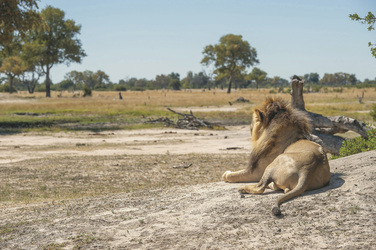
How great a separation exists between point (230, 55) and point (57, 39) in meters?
47.4

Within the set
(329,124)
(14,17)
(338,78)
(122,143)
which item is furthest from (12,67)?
(338,78)

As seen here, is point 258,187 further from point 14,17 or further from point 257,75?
point 257,75

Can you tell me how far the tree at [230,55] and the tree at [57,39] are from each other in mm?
43868

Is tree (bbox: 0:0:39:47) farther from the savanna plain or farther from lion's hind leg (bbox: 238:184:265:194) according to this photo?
lion's hind leg (bbox: 238:184:265:194)

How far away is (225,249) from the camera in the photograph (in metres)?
5.04

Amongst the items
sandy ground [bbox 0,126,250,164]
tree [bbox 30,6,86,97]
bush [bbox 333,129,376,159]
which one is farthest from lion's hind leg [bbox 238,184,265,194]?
tree [bbox 30,6,86,97]

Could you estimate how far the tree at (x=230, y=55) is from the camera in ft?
346

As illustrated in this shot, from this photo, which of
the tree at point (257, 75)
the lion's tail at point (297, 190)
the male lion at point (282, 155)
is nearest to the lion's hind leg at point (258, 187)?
the male lion at point (282, 155)

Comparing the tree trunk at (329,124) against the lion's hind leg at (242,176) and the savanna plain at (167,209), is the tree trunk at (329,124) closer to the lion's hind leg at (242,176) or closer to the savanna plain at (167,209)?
the savanna plain at (167,209)

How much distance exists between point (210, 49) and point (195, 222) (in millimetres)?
105362

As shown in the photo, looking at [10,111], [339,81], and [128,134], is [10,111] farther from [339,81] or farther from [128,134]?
[339,81]

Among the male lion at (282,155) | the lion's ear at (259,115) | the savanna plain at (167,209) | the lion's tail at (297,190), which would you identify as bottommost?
the savanna plain at (167,209)

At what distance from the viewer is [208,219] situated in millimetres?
5883

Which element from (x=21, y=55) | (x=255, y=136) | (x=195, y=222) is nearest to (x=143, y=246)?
(x=195, y=222)
